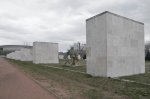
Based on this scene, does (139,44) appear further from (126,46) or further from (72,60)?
(72,60)

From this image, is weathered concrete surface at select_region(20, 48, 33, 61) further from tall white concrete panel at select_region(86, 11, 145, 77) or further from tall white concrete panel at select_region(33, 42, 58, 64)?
tall white concrete panel at select_region(86, 11, 145, 77)

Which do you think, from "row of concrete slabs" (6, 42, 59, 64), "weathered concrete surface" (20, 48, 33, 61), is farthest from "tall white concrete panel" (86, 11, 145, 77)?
"weathered concrete surface" (20, 48, 33, 61)

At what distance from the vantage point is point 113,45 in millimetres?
12844

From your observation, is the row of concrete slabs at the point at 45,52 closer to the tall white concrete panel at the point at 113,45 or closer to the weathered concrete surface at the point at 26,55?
the tall white concrete panel at the point at 113,45

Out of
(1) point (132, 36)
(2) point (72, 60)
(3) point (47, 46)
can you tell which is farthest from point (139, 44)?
(3) point (47, 46)

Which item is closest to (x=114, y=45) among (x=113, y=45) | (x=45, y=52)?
(x=113, y=45)

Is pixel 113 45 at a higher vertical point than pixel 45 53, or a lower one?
higher

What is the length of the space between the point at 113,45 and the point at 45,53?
2598 cm

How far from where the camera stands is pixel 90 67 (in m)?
14.1

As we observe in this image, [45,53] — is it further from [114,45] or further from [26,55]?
[114,45]

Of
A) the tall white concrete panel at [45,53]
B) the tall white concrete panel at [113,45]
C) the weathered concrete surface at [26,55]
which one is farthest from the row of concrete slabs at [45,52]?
the weathered concrete surface at [26,55]

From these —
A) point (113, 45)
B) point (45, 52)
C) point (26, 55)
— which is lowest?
point (26, 55)

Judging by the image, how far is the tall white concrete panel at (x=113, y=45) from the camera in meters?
12.6

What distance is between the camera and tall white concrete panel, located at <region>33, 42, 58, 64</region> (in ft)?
121
